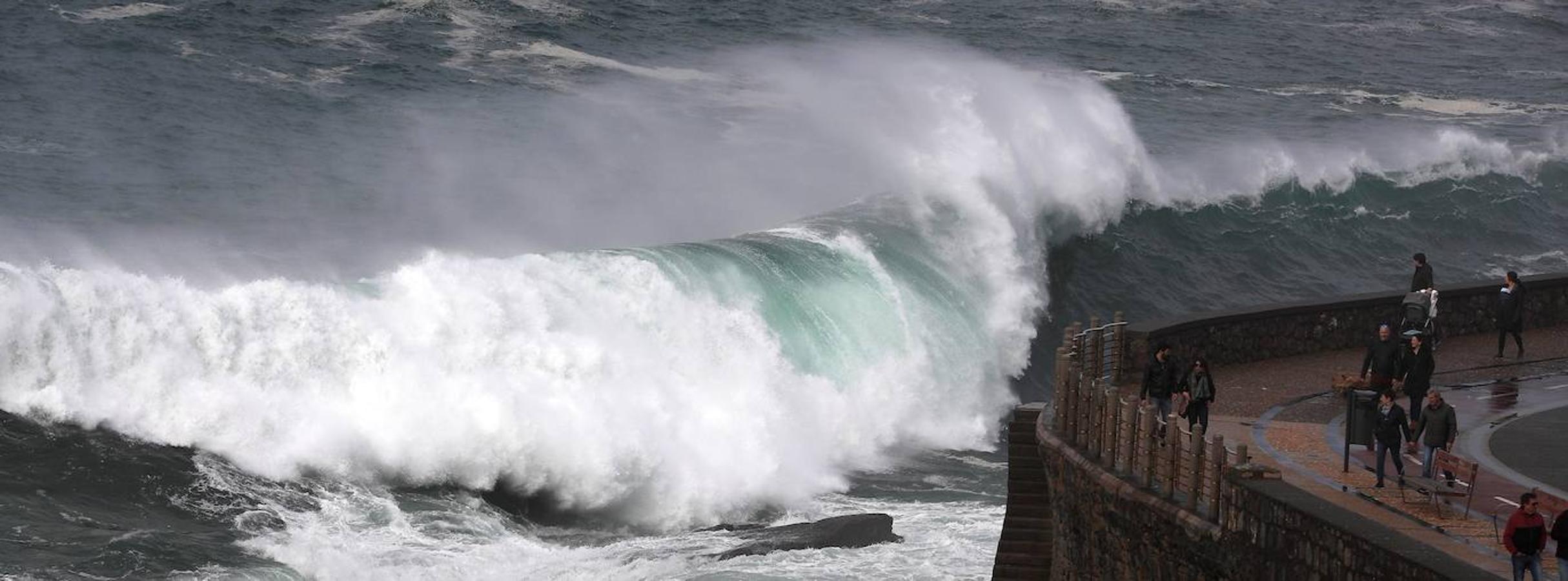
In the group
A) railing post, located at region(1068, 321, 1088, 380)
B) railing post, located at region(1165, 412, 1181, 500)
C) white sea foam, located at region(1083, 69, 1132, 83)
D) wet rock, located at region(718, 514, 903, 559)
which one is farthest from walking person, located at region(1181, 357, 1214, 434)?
white sea foam, located at region(1083, 69, 1132, 83)

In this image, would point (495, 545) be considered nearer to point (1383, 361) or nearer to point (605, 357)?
point (605, 357)

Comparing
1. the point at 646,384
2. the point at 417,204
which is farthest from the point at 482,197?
the point at 646,384

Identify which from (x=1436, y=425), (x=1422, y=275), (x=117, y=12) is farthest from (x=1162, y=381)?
(x=117, y=12)

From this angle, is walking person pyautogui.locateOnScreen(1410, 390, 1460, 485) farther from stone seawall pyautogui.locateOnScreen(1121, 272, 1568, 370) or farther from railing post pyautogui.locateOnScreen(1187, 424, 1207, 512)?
stone seawall pyautogui.locateOnScreen(1121, 272, 1568, 370)

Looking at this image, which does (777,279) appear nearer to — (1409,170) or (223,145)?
(223,145)

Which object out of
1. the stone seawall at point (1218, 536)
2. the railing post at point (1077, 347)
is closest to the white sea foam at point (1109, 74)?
the railing post at point (1077, 347)

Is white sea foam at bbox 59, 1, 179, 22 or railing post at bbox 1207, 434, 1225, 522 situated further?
white sea foam at bbox 59, 1, 179, 22
